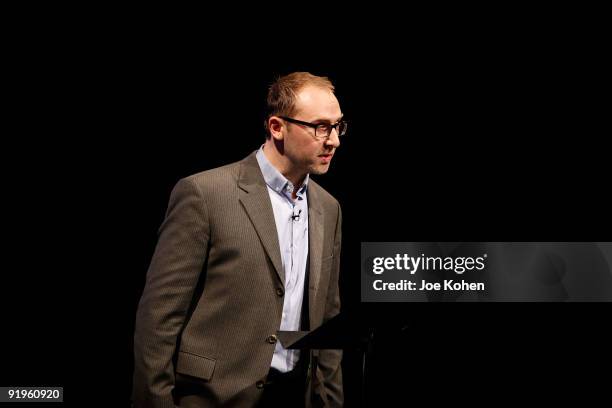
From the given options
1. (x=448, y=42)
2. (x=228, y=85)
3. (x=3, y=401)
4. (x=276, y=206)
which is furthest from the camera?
(x=448, y=42)

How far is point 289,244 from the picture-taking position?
2293mm

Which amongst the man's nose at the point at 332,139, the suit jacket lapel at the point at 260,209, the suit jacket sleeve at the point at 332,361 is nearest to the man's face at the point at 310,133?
the man's nose at the point at 332,139

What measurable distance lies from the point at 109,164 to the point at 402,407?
197cm

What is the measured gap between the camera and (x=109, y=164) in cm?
352

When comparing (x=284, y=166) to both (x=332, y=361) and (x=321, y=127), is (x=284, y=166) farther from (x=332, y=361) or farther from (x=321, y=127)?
(x=332, y=361)

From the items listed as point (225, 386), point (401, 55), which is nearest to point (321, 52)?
point (401, 55)

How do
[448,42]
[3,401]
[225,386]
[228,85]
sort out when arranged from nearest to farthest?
[225,386] → [3,401] → [228,85] → [448,42]

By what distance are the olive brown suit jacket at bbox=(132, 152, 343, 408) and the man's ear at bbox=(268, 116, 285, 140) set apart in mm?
237

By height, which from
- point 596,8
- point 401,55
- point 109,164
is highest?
point 596,8

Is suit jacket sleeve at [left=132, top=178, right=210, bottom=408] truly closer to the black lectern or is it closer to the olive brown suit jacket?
the olive brown suit jacket

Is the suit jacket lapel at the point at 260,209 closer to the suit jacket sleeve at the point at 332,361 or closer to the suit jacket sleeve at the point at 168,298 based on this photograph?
the suit jacket sleeve at the point at 168,298

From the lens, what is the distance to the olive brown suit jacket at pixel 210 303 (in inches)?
82.0

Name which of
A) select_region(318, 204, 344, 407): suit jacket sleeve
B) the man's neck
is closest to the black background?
select_region(318, 204, 344, 407): suit jacket sleeve

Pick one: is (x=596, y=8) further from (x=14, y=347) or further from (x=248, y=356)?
(x=14, y=347)
